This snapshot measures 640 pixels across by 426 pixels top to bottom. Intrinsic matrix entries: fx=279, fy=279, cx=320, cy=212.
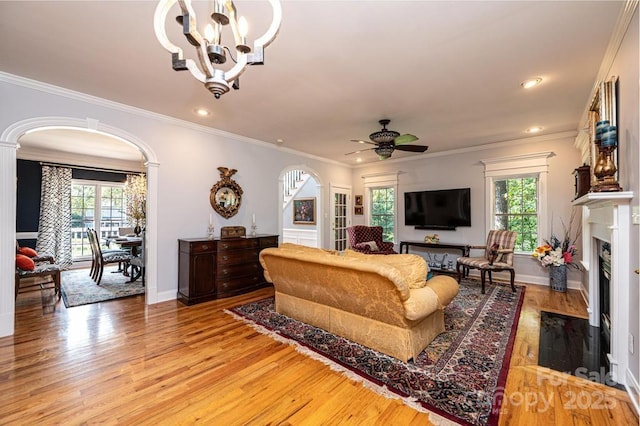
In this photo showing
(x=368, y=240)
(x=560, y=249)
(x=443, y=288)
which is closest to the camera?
(x=443, y=288)

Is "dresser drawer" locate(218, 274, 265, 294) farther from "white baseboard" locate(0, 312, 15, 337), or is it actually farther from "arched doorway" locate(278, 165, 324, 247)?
"arched doorway" locate(278, 165, 324, 247)

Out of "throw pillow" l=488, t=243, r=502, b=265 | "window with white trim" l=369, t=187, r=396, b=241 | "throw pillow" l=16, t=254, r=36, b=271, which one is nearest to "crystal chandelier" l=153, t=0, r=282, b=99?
"throw pillow" l=16, t=254, r=36, b=271

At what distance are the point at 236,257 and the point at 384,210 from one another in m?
4.35

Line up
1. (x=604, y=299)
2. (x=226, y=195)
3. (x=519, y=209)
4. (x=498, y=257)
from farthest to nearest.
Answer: (x=519, y=209)
(x=226, y=195)
(x=498, y=257)
(x=604, y=299)

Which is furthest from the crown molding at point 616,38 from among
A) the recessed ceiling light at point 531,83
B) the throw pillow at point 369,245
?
the throw pillow at point 369,245

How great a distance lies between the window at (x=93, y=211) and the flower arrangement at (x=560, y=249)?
955cm

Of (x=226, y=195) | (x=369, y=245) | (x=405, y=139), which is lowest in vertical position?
(x=369, y=245)

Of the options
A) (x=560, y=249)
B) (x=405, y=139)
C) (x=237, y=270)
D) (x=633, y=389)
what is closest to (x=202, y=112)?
(x=237, y=270)

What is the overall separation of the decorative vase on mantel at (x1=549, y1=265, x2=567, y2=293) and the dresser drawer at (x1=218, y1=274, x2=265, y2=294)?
4.99 metres

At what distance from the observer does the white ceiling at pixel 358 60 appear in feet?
6.71

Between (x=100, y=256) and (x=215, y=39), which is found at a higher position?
(x=215, y=39)

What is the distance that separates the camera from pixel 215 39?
59.4 inches

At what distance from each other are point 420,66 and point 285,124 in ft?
7.80

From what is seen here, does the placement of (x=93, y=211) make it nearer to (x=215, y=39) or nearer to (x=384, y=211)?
(x=384, y=211)
